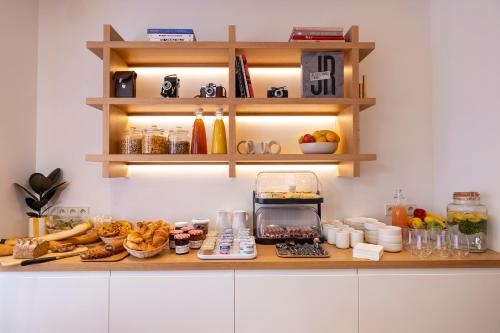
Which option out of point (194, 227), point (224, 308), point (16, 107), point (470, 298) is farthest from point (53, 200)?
point (470, 298)

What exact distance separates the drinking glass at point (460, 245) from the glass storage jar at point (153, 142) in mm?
1640

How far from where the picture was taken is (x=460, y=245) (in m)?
1.37

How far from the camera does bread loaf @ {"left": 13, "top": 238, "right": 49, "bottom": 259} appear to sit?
51.2 inches

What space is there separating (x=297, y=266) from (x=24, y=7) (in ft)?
7.45

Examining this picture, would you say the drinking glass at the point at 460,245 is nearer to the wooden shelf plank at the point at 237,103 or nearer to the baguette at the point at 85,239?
the wooden shelf plank at the point at 237,103

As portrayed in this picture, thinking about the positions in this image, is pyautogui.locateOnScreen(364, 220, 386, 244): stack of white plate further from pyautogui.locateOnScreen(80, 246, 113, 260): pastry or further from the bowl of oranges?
pyautogui.locateOnScreen(80, 246, 113, 260): pastry

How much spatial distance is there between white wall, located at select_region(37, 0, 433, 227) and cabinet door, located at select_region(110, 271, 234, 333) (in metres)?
0.61

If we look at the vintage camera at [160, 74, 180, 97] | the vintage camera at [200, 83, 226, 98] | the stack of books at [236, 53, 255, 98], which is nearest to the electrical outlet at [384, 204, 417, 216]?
the stack of books at [236, 53, 255, 98]

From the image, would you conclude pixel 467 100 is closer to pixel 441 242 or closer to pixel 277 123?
pixel 441 242

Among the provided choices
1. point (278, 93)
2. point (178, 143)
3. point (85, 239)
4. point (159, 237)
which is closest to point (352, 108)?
point (278, 93)

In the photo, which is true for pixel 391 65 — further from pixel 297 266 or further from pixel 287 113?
pixel 297 266

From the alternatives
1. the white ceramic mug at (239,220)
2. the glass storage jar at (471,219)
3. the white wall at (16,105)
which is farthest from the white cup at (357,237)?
the white wall at (16,105)

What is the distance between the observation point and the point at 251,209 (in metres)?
1.84

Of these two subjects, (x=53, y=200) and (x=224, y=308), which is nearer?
(x=224, y=308)
